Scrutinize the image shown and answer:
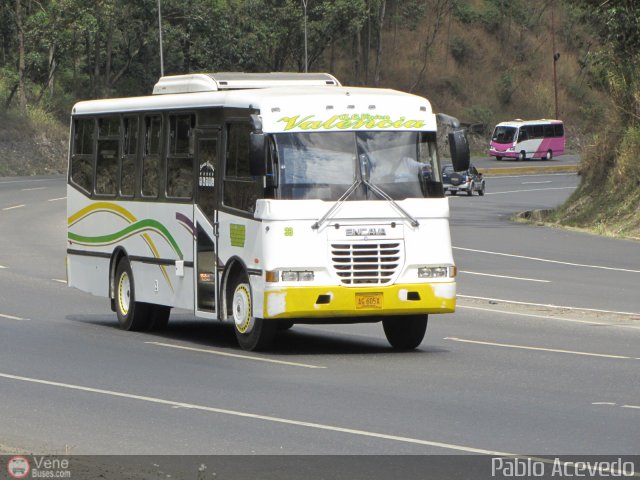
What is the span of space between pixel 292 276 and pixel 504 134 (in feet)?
270

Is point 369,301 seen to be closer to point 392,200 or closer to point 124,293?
point 392,200

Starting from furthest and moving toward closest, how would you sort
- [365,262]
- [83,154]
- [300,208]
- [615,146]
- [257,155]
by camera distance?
[615,146] < [83,154] < [365,262] < [300,208] < [257,155]

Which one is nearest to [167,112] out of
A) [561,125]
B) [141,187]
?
[141,187]

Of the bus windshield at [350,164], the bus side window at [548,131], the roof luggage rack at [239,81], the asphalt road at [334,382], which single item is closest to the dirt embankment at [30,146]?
the bus side window at [548,131]

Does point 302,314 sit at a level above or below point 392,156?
below

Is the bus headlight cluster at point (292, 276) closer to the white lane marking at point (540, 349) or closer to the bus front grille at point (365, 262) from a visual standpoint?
the bus front grille at point (365, 262)

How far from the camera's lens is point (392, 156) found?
1622 centimetres

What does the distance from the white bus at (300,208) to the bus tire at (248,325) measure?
0.06 feet

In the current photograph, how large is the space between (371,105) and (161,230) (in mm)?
3377

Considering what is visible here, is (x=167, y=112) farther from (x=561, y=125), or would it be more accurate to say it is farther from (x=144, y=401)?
(x=561, y=125)

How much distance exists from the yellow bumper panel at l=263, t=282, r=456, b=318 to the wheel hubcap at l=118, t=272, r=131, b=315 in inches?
156

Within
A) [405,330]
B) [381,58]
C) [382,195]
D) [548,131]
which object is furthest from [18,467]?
[381,58]

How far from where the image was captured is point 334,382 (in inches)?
536

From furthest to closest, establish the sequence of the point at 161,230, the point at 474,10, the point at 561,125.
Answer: the point at 474,10, the point at 561,125, the point at 161,230
